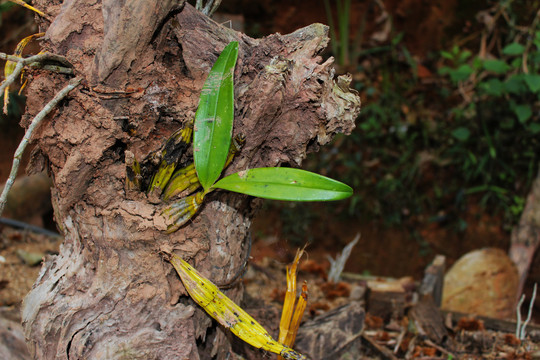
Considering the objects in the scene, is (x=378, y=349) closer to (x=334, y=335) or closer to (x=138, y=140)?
(x=334, y=335)

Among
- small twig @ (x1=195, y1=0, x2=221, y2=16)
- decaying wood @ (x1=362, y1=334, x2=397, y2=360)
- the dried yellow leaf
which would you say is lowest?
decaying wood @ (x1=362, y1=334, x2=397, y2=360)

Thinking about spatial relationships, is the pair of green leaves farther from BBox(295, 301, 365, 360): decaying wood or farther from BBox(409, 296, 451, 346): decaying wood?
BBox(409, 296, 451, 346): decaying wood

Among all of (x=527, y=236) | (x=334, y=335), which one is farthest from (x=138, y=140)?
(x=527, y=236)

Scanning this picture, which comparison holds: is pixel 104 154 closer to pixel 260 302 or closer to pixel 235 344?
pixel 235 344

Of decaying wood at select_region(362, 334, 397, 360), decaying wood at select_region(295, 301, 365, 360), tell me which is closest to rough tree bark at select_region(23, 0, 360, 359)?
decaying wood at select_region(295, 301, 365, 360)

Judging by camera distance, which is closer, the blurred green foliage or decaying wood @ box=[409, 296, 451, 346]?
decaying wood @ box=[409, 296, 451, 346]

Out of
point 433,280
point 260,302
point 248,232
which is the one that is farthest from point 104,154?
point 433,280

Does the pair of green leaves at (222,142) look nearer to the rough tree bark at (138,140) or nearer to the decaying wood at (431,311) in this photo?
the rough tree bark at (138,140)
